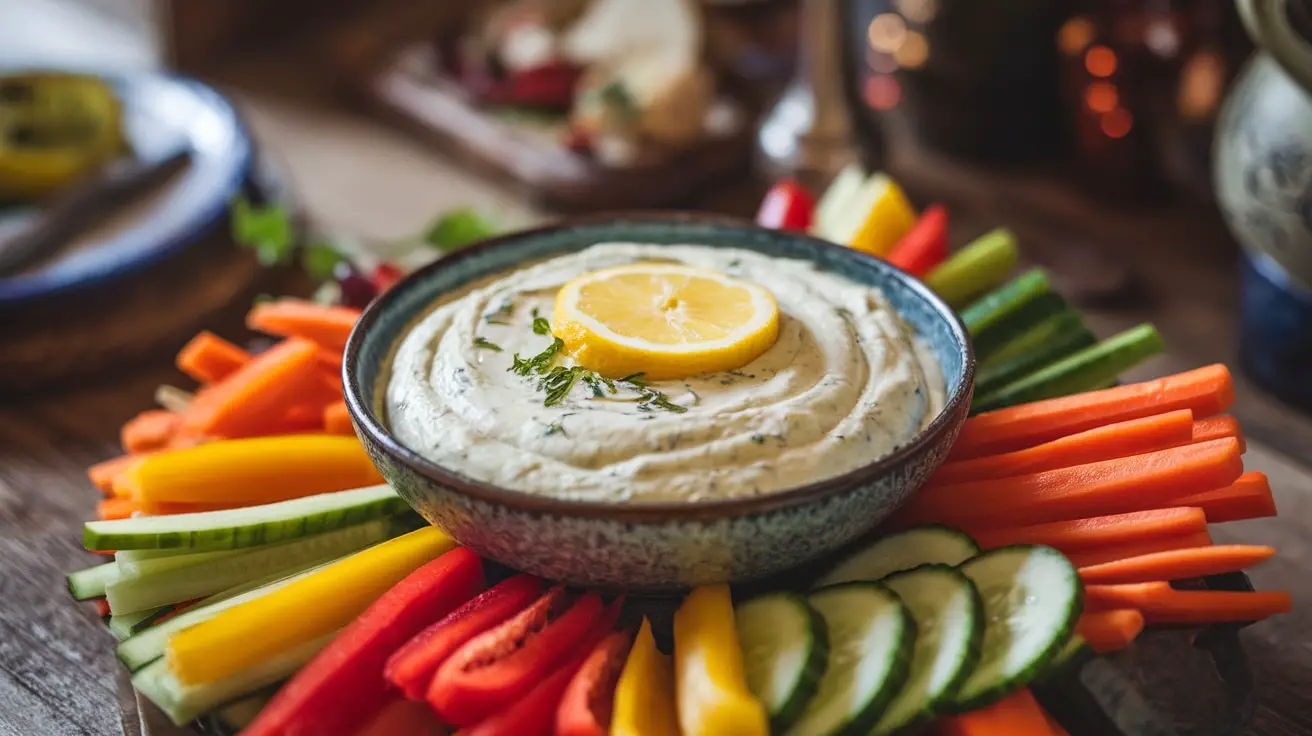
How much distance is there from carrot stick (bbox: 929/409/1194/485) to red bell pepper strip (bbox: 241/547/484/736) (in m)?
0.81

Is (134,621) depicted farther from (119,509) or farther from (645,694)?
(645,694)

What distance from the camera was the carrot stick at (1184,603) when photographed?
5.47 feet

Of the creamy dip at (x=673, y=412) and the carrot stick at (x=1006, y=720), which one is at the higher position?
the creamy dip at (x=673, y=412)

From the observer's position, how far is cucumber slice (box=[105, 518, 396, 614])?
181 cm

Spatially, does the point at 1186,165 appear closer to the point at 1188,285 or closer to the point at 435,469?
the point at 1188,285

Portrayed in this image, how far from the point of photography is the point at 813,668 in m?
1.56

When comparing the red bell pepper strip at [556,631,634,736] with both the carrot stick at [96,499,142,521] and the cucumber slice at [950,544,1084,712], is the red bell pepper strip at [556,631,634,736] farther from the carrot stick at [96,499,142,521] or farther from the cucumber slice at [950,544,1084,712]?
the carrot stick at [96,499,142,521]

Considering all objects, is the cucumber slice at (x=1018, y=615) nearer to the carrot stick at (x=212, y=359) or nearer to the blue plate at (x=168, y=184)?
the carrot stick at (x=212, y=359)

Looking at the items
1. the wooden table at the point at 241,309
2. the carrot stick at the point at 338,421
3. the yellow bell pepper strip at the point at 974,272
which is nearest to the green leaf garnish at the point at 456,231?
the wooden table at the point at 241,309

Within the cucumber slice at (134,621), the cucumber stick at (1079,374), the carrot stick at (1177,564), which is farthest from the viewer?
the cucumber stick at (1079,374)

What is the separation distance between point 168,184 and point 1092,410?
8.76 ft

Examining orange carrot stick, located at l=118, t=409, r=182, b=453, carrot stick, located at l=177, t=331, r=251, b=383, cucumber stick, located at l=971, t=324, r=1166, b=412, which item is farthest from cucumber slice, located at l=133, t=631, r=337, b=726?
cucumber stick, located at l=971, t=324, r=1166, b=412

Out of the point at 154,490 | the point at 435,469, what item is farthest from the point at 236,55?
the point at 435,469

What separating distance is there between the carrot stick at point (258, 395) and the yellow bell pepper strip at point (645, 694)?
0.87 meters
